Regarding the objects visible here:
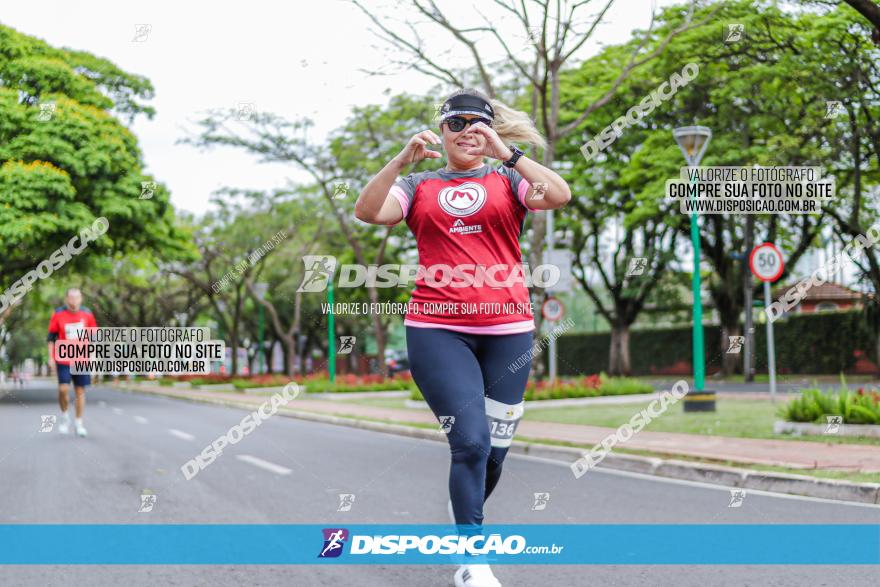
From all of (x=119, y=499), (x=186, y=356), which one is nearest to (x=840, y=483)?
(x=119, y=499)

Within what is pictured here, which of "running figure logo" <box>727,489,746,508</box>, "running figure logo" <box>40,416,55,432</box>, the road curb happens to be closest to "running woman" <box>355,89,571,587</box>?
"running figure logo" <box>727,489,746,508</box>

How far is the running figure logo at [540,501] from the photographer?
6.40 m

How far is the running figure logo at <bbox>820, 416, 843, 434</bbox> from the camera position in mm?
10125

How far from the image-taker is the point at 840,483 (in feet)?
22.0

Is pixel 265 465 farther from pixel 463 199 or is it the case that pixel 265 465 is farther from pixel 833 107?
pixel 833 107

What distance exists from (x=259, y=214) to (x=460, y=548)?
3228 centimetres

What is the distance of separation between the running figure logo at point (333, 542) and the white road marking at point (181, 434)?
772 centimetres

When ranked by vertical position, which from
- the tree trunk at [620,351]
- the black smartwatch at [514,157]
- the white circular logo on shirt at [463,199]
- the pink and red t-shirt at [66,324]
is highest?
the black smartwatch at [514,157]

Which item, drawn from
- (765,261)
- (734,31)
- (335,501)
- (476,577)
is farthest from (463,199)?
(734,31)

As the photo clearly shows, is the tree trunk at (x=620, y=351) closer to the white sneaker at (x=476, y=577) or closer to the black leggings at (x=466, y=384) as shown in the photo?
the black leggings at (x=466, y=384)

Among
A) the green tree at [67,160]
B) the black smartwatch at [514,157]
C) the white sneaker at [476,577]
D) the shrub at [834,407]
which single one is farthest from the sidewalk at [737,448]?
the green tree at [67,160]

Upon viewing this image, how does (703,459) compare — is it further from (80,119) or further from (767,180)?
(80,119)

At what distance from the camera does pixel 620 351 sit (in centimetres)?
3738

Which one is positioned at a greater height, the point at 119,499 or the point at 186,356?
the point at 186,356
